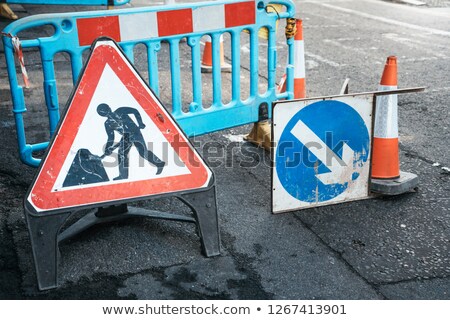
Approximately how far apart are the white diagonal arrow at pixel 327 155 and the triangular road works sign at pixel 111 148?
0.81 meters

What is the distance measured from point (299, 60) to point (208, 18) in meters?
1.18

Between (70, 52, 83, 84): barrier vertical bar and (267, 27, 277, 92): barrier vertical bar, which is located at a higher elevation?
(70, 52, 83, 84): barrier vertical bar

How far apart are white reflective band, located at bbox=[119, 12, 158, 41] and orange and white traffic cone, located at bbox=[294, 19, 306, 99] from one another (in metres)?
1.50

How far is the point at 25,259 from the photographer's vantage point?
12.3 feet

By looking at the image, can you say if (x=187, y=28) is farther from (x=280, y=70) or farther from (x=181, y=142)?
(x=280, y=70)

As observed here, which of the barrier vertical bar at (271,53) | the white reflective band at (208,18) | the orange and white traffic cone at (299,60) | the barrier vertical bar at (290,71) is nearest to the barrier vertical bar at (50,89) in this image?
the white reflective band at (208,18)

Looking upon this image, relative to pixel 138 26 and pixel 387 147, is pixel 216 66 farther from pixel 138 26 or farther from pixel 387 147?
pixel 387 147

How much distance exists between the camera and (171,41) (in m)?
4.60

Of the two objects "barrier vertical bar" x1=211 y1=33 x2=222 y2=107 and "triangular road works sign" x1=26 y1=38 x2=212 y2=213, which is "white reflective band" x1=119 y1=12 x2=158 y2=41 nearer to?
"barrier vertical bar" x1=211 y1=33 x2=222 y2=107

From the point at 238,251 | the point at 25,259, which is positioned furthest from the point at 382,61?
the point at 25,259

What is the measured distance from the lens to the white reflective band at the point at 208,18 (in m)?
4.68

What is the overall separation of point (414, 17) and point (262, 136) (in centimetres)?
851

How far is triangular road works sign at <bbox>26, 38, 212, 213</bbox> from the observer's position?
344cm

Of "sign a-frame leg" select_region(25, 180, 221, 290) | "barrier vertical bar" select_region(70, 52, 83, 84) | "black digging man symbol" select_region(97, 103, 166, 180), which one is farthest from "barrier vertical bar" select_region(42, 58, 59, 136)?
"black digging man symbol" select_region(97, 103, 166, 180)
